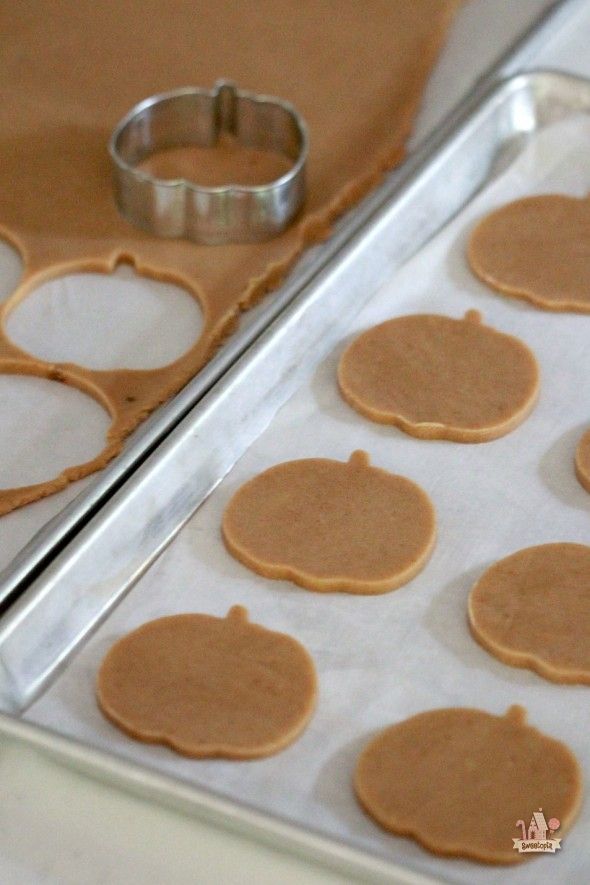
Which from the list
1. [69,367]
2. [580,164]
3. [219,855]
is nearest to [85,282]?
[69,367]

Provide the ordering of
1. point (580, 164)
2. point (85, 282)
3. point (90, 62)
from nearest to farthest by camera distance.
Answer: point (85, 282), point (580, 164), point (90, 62)

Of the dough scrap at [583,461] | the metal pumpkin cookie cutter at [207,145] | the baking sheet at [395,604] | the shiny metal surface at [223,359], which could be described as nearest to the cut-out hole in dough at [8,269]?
the metal pumpkin cookie cutter at [207,145]

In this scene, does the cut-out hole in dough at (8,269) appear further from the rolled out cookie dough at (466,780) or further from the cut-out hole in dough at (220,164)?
the rolled out cookie dough at (466,780)

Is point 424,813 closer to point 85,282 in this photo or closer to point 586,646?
point 586,646

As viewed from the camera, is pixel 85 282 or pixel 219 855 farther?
pixel 85 282

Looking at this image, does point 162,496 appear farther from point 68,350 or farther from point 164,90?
point 164,90

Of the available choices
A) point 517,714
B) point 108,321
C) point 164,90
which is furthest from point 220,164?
point 517,714
